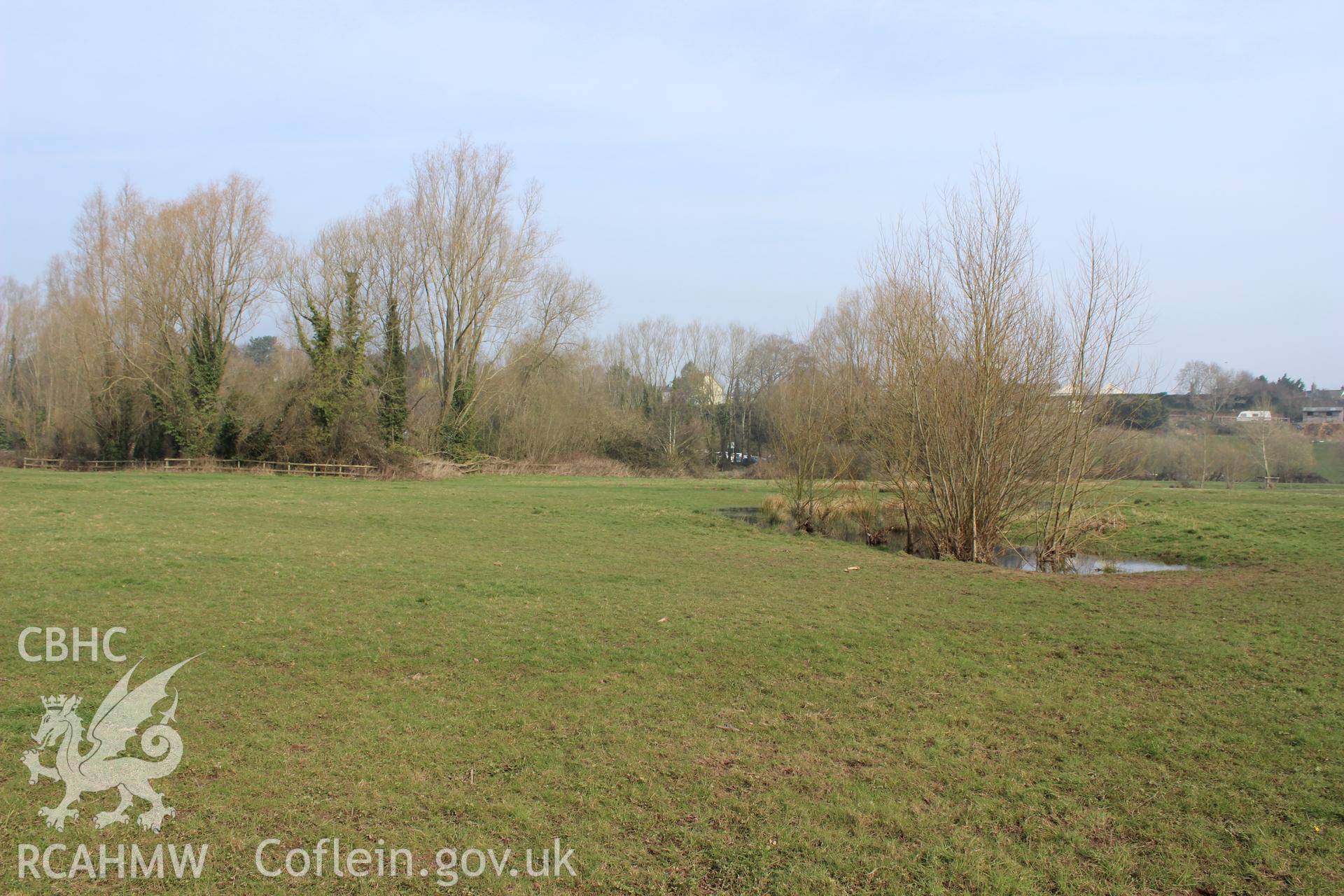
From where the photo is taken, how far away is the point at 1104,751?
5703mm

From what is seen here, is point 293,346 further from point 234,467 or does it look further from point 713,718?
point 713,718

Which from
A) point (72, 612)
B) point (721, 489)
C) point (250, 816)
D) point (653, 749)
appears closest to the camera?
point (250, 816)

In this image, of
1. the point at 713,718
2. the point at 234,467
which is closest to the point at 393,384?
the point at 234,467

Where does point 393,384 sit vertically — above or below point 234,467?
above

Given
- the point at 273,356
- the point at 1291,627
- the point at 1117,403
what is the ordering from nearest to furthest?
the point at 1291,627 → the point at 1117,403 → the point at 273,356

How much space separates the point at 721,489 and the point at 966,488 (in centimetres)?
2278

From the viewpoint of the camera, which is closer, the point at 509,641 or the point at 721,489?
the point at 509,641

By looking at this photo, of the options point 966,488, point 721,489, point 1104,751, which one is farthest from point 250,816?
point 721,489

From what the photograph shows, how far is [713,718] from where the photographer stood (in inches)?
246

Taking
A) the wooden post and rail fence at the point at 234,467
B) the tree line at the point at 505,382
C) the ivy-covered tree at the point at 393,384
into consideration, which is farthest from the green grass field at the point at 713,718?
the ivy-covered tree at the point at 393,384

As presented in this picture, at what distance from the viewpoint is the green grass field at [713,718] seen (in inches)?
167

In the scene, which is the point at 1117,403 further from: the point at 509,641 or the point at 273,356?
the point at 273,356

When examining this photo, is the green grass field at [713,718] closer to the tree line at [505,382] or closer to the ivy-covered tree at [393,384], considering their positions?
the tree line at [505,382]

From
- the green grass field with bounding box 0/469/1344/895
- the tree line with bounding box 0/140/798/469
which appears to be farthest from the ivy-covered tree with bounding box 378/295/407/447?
the green grass field with bounding box 0/469/1344/895
